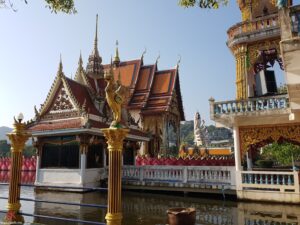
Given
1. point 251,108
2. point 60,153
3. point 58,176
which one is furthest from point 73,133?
point 251,108

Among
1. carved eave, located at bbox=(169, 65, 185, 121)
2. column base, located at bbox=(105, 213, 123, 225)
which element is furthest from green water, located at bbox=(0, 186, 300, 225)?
carved eave, located at bbox=(169, 65, 185, 121)

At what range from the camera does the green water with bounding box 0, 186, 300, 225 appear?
728cm

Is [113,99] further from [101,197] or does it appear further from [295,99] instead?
[101,197]

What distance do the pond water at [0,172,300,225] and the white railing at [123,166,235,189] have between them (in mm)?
817

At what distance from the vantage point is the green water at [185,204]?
7277 millimetres

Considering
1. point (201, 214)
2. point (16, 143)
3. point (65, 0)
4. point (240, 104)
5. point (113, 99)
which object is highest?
point (65, 0)

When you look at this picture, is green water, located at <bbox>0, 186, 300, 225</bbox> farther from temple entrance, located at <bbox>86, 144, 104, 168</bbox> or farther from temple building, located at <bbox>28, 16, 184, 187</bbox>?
temple entrance, located at <bbox>86, 144, 104, 168</bbox>

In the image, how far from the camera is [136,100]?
29.1 m

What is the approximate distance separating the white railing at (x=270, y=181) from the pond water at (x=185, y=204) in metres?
0.68

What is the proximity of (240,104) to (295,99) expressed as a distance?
9.01 ft

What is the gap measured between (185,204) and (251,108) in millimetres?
4097

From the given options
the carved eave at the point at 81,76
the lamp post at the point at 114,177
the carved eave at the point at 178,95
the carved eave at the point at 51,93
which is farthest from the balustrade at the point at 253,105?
the carved eave at the point at 178,95

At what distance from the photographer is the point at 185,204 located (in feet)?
32.4

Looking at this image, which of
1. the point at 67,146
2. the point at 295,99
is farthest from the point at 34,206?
the point at 295,99
